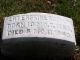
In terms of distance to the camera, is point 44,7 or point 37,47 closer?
point 37,47

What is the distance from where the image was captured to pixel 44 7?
4.95 meters

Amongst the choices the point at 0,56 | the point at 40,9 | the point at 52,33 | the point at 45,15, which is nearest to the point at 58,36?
the point at 52,33

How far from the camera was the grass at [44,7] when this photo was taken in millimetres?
4770

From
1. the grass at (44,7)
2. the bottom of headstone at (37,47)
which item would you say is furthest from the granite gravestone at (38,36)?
the grass at (44,7)

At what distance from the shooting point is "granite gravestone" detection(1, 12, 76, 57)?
3.67m

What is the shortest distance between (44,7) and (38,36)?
4.59ft

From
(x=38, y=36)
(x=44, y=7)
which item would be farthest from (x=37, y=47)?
(x=44, y=7)

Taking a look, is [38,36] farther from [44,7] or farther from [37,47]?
[44,7]

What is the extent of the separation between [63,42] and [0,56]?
3.20ft

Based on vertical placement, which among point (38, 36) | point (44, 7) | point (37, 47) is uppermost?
point (44, 7)

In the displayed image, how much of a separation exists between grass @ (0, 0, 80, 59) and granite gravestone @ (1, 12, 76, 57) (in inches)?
32.0

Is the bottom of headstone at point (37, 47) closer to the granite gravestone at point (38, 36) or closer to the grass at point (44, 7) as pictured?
the granite gravestone at point (38, 36)

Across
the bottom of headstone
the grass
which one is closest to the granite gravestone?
the bottom of headstone

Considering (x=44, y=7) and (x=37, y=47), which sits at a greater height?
(x=44, y=7)
